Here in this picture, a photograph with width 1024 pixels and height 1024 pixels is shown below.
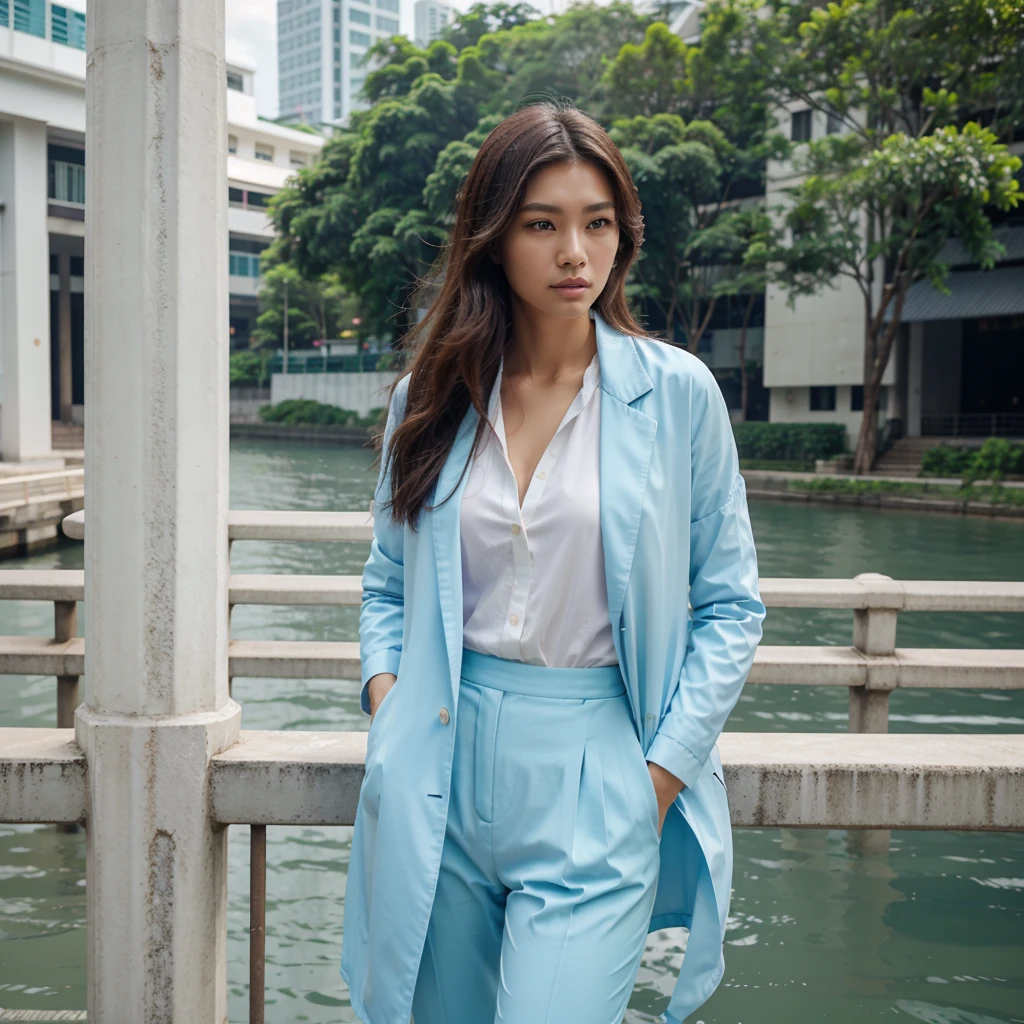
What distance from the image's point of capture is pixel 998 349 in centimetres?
2728

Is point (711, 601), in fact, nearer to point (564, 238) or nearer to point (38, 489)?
point (564, 238)

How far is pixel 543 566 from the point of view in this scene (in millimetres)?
1655

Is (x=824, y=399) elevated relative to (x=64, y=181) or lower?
lower

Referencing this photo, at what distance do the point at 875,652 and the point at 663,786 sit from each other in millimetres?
3794

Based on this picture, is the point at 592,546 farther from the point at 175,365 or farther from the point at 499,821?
the point at 175,365

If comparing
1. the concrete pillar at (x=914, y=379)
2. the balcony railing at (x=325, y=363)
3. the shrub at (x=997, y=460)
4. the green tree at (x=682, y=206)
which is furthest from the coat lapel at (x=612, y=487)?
the balcony railing at (x=325, y=363)

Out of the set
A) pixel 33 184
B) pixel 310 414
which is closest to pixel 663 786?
pixel 33 184

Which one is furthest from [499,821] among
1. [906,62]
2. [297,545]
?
[906,62]

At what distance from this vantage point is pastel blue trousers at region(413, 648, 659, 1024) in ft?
5.00

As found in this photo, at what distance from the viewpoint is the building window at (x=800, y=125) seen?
90.1ft

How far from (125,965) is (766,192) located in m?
29.3

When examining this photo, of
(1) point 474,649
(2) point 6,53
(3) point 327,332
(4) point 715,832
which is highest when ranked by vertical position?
(2) point 6,53

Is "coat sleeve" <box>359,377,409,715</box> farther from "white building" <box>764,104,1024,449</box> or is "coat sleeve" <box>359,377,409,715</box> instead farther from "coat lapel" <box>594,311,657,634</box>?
"white building" <box>764,104,1024,449</box>

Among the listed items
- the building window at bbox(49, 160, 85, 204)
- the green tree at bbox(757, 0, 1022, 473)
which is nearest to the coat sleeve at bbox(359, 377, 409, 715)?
the green tree at bbox(757, 0, 1022, 473)
